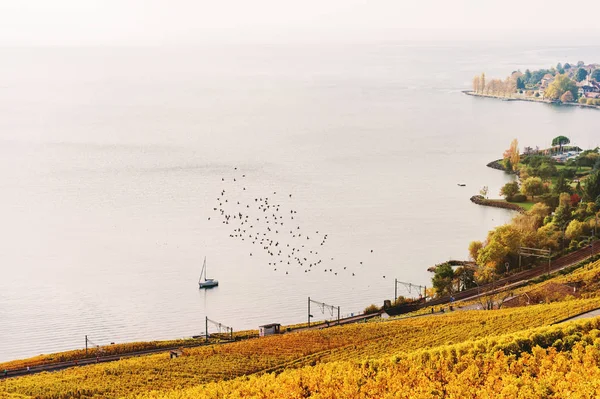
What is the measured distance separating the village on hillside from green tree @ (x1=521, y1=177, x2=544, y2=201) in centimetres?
4166

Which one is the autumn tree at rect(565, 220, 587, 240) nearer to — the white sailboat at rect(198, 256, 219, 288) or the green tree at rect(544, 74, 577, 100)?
the white sailboat at rect(198, 256, 219, 288)

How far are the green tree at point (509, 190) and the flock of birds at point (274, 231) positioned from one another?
915 centimetres

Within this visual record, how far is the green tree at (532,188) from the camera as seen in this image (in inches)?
1448

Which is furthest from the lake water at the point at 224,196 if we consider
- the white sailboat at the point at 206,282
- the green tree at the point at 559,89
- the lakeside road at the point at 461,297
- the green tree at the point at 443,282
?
the green tree at the point at 559,89

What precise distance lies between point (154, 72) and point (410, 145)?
62.4m

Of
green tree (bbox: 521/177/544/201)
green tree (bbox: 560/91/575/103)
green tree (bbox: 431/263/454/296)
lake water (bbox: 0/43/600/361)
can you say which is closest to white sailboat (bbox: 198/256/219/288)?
lake water (bbox: 0/43/600/361)

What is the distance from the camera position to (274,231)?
1223 inches

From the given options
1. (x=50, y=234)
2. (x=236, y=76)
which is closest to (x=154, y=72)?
(x=236, y=76)

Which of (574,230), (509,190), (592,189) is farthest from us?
(509,190)

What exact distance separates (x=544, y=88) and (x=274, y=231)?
2348 inches

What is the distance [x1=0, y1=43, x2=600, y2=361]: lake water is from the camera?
79.0ft

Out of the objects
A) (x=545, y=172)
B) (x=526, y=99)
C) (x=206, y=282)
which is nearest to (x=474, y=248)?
(x=206, y=282)

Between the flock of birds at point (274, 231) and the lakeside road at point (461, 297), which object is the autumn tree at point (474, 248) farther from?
the flock of birds at point (274, 231)

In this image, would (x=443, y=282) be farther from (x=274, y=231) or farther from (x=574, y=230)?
(x=274, y=231)
